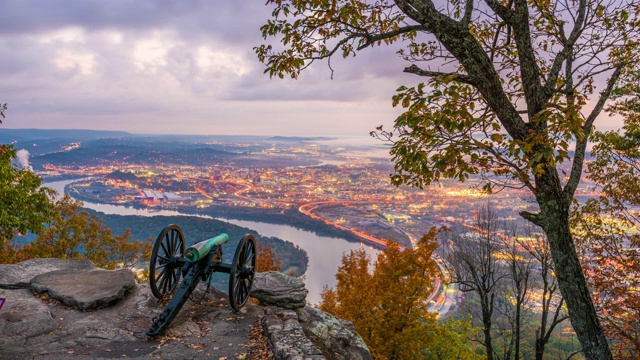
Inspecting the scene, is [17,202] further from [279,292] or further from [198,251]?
[279,292]

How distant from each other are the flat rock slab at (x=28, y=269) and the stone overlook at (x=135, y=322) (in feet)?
0.07

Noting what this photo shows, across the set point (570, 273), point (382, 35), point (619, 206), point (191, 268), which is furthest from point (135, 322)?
point (619, 206)

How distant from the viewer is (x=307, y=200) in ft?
369

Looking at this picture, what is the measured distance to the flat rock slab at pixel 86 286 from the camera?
6992mm

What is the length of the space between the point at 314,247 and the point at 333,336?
209 ft

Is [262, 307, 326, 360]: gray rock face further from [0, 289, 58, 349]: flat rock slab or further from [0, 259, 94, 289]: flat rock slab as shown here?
[0, 259, 94, 289]: flat rock slab

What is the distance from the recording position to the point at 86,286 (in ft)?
24.8

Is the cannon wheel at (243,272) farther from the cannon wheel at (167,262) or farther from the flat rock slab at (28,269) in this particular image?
the flat rock slab at (28,269)

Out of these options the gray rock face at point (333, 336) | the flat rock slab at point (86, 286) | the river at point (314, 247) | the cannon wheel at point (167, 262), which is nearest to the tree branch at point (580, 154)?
the gray rock face at point (333, 336)

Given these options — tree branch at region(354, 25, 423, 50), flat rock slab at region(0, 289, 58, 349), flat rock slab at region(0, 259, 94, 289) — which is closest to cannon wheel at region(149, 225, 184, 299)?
flat rock slab at region(0, 289, 58, 349)

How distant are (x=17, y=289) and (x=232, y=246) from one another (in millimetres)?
60860

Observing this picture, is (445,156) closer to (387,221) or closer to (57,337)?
(57,337)

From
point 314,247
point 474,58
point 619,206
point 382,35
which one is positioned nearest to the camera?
point 474,58

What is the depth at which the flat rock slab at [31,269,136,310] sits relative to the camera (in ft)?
22.9
